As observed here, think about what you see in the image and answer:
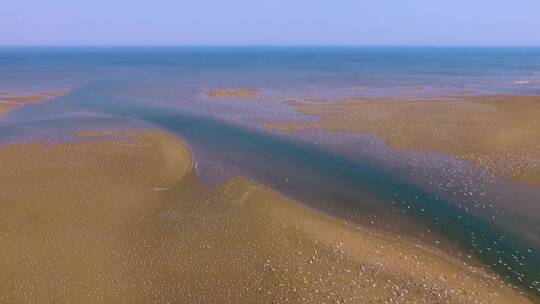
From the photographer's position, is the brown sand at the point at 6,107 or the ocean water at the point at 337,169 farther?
the brown sand at the point at 6,107

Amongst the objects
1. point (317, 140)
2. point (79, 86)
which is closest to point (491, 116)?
point (317, 140)

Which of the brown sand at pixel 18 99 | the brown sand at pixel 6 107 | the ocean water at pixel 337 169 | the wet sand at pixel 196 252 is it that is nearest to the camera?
the wet sand at pixel 196 252

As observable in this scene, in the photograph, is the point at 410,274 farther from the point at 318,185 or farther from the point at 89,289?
the point at 89,289

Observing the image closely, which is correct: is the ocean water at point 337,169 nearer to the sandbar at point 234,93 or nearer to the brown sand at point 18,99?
the brown sand at point 18,99

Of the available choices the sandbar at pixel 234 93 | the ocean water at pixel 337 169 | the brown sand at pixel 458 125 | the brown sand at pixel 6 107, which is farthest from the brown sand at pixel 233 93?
the brown sand at pixel 6 107

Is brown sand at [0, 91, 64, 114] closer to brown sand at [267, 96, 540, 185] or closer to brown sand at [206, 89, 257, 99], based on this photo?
brown sand at [206, 89, 257, 99]

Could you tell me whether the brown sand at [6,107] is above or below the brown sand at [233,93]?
below

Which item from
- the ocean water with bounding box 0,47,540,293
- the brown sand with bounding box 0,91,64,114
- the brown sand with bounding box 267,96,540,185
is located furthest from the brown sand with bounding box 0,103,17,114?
the brown sand with bounding box 267,96,540,185
